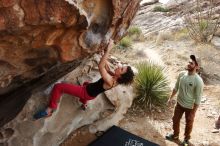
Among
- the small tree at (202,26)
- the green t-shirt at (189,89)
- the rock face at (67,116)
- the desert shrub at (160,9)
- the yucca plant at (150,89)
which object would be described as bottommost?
the desert shrub at (160,9)

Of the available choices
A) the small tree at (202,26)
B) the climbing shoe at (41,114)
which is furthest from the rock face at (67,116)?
the small tree at (202,26)

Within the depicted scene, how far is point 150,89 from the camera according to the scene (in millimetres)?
10672

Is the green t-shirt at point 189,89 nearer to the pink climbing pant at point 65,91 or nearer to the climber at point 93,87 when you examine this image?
the climber at point 93,87

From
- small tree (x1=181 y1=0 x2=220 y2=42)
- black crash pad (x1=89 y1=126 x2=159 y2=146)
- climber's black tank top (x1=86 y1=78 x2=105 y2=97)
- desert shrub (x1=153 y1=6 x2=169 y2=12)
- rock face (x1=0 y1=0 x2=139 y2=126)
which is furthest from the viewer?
desert shrub (x1=153 y1=6 x2=169 y2=12)

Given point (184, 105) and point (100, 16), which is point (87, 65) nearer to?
point (184, 105)

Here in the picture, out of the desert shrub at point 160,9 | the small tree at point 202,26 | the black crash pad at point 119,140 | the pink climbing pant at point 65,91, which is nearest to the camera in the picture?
the pink climbing pant at point 65,91

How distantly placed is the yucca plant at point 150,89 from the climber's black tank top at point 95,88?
381 centimetres

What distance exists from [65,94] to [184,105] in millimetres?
2318

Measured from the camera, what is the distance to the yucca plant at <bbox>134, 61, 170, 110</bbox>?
1064 centimetres

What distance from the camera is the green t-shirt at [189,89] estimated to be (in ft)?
25.5

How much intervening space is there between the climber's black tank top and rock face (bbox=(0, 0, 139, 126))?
628mm

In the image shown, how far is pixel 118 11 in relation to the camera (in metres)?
5.91

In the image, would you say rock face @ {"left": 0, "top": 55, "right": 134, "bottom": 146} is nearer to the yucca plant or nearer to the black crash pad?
the black crash pad

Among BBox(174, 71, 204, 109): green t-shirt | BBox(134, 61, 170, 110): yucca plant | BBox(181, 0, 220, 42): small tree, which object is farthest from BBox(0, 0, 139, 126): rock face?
BBox(181, 0, 220, 42): small tree
